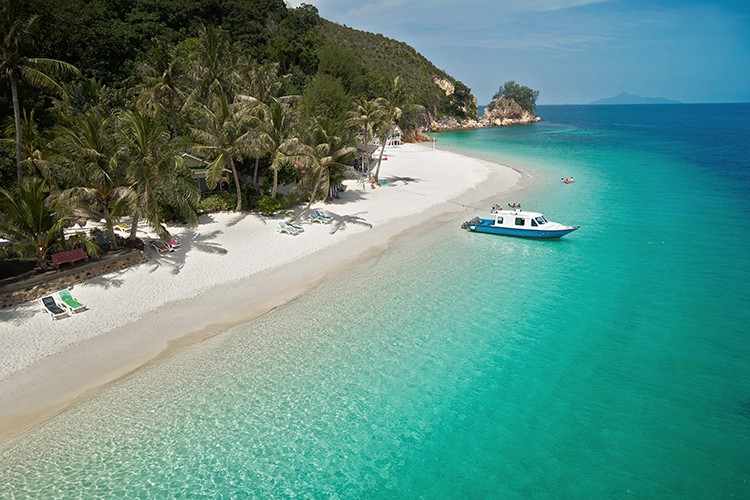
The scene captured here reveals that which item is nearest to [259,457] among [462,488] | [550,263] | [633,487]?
[462,488]

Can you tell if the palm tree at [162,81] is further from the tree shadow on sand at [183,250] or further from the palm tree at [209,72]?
the tree shadow on sand at [183,250]

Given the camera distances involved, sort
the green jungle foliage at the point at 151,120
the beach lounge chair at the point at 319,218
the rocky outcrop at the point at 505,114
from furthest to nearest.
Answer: the rocky outcrop at the point at 505,114 < the beach lounge chair at the point at 319,218 < the green jungle foliage at the point at 151,120

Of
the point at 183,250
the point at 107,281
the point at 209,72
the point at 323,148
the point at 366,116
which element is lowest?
the point at 107,281

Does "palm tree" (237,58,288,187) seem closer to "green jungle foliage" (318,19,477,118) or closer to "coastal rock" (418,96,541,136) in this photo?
"green jungle foliage" (318,19,477,118)

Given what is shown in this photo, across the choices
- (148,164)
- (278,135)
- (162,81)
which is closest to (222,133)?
(278,135)

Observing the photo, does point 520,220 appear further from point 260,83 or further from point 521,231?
point 260,83

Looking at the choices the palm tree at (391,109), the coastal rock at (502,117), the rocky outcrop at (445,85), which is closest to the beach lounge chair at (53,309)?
the palm tree at (391,109)

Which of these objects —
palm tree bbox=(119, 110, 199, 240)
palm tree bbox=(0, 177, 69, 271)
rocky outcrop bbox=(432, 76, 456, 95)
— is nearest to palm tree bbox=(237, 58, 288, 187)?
palm tree bbox=(119, 110, 199, 240)
